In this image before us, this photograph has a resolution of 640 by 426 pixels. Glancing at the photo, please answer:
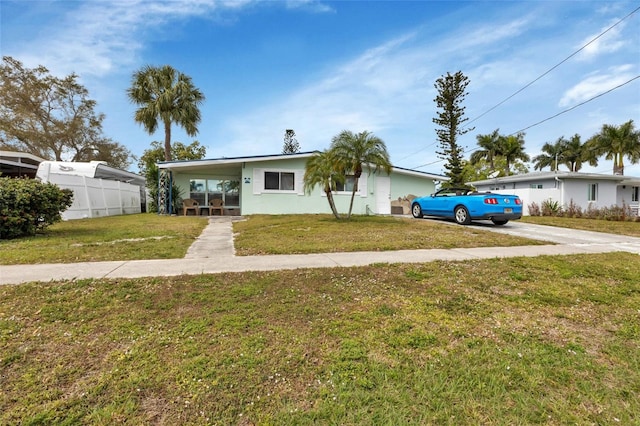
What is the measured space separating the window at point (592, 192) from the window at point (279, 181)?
810 inches

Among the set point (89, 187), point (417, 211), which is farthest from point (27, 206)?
point (417, 211)

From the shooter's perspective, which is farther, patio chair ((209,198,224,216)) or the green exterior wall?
patio chair ((209,198,224,216))

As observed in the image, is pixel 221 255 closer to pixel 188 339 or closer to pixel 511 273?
pixel 188 339

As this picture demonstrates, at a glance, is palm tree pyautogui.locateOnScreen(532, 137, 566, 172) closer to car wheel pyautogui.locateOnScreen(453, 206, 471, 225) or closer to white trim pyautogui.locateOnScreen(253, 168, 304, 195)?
car wheel pyautogui.locateOnScreen(453, 206, 471, 225)

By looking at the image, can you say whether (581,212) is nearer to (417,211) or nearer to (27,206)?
(417,211)

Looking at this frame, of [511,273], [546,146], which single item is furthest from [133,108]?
[546,146]

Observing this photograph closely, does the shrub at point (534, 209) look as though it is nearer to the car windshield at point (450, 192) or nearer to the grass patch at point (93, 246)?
the car windshield at point (450, 192)

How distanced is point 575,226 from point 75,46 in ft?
65.8

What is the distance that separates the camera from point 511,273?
4.86 metres

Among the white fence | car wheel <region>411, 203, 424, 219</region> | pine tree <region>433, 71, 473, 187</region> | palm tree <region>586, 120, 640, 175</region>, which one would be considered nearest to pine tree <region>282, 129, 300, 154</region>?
pine tree <region>433, 71, 473, 187</region>

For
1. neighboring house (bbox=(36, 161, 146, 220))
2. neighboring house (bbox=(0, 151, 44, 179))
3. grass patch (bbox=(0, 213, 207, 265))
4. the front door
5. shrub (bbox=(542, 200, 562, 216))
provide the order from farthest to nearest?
shrub (bbox=(542, 200, 562, 216)), the front door, neighboring house (bbox=(0, 151, 44, 179)), neighboring house (bbox=(36, 161, 146, 220)), grass patch (bbox=(0, 213, 207, 265))

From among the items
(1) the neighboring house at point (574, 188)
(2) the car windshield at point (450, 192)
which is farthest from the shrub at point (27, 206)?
(1) the neighboring house at point (574, 188)

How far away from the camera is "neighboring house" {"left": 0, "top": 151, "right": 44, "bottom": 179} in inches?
664

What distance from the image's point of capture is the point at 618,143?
1182 inches
